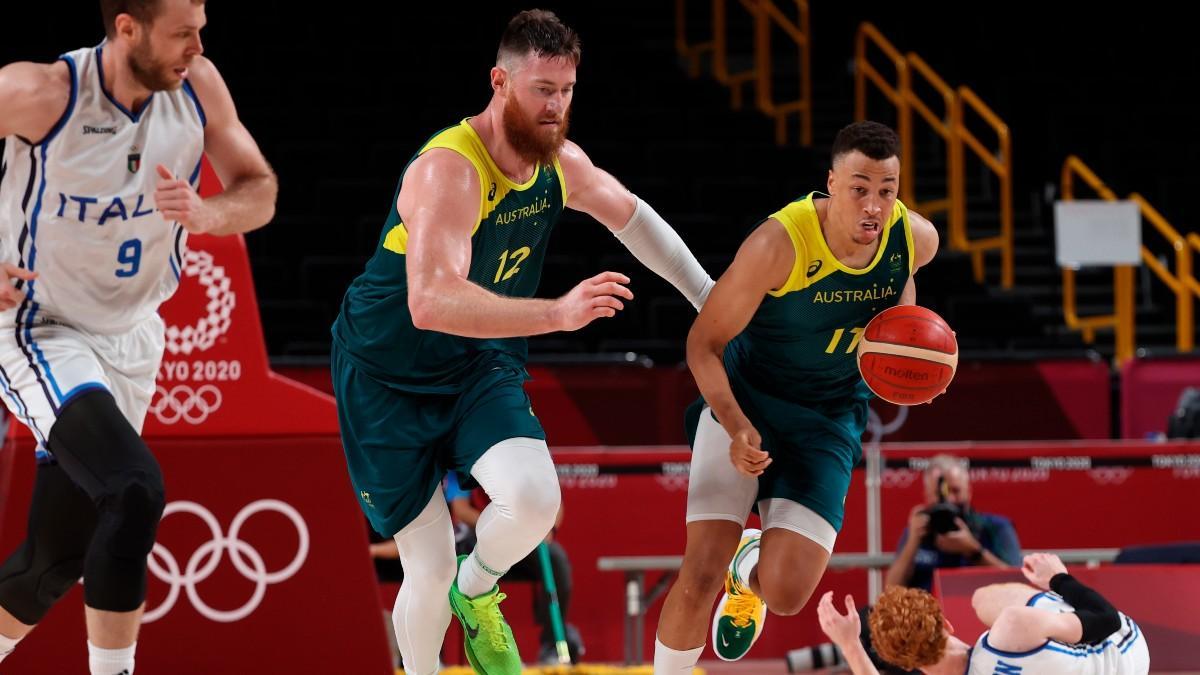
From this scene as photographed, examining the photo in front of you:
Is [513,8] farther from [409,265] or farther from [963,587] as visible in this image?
[409,265]

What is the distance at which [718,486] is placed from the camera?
5.47 metres

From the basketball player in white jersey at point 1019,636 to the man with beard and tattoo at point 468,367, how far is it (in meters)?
1.60

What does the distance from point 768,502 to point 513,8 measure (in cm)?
1270

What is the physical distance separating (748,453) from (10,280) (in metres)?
2.33

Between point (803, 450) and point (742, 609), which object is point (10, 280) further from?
point (742, 609)

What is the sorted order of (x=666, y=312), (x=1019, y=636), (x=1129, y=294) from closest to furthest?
1. (x=1019, y=636)
2. (x=666, y=312)
3. (x=1129, y=294)

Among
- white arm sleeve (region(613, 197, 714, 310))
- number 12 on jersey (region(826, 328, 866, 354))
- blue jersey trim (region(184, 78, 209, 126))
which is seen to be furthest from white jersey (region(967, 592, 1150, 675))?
blue jersey trim (region(184, 78, 209, 126))

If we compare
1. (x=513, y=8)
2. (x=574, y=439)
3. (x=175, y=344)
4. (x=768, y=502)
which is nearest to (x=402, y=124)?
(x=513, y=8)

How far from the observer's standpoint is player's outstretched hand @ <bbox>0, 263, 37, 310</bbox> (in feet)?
14.3

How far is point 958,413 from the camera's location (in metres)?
11.8

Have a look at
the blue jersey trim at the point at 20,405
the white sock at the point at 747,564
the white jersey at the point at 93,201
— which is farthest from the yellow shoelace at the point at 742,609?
the blue jersey trim at the point at 20,405

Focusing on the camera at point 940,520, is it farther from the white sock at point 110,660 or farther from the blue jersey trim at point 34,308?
the blue jersey trim at point 34,308

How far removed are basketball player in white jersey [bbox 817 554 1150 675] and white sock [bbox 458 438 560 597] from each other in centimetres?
155

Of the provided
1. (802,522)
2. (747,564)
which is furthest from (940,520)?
(802,522)
